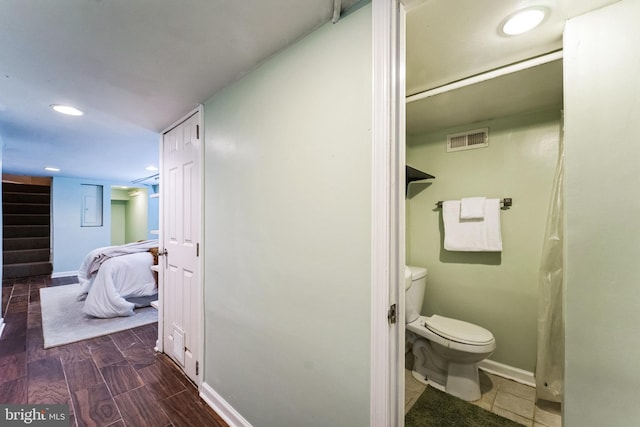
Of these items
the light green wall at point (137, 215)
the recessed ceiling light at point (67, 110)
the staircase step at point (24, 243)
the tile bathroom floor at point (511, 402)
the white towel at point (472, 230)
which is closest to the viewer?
the tile bathroom floor at point (511, 402)

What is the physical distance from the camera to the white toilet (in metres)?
1.64

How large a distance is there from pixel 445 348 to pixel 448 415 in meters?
0.38

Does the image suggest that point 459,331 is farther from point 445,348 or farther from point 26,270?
point 26,270

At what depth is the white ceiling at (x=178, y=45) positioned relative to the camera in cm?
95

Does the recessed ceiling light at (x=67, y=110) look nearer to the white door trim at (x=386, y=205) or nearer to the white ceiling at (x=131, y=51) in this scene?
the white ceiling at (x=131, y=51)

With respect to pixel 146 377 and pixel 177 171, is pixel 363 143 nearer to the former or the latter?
pixel 177 171

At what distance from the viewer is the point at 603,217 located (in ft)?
3.20

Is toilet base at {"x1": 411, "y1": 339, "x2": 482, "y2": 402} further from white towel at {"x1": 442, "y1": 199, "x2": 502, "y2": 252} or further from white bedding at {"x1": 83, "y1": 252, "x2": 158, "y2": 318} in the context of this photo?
white bedding at {"x1": 83, "y1": 252, "x2": 158, "y2": 318}

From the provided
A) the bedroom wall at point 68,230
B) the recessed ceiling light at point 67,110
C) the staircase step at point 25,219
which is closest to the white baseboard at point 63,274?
the bedroom wall at point 68,230

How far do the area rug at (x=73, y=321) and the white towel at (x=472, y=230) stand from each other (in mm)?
3463

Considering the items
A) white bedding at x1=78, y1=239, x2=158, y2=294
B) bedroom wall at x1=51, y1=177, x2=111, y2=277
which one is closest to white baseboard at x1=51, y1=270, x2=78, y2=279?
bedroom wall at x1=51, y1=177, x2=111, y2=277

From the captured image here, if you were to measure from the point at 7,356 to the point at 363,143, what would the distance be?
3496mm

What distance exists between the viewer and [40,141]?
2.65 m

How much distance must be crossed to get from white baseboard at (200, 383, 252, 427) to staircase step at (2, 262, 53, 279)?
238 inches
